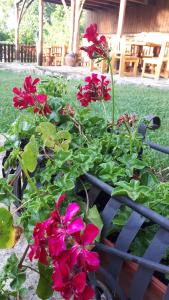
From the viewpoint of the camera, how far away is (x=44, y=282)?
785 mm

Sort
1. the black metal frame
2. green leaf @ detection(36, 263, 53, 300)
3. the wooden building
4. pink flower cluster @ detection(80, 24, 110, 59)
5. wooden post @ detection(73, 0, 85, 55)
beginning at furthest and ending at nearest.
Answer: the wooden building < wooden post @ detection(73, 0, 85, 55) < pink flower cluster @ detection(80, 24, 110, 59) < green leaf @ detection(36, 263, 53, 300) < the black metal frame

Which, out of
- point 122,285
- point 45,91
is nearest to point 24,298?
point 122,285

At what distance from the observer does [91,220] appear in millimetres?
747

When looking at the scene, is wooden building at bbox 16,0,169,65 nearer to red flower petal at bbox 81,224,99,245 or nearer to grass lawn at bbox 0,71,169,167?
grass lawn at bbox 0,71,169,167

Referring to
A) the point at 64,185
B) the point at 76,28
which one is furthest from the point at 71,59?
the point at 64,185

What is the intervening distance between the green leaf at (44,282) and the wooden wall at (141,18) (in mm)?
11938

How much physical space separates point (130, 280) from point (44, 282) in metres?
0.22

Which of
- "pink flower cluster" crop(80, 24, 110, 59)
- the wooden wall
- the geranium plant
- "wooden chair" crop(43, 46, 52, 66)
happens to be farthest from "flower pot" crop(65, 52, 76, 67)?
"pink flower cluster" crop(80, 24, 110, 59)

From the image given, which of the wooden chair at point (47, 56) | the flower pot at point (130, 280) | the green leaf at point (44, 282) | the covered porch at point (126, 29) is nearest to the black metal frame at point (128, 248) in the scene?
the flower pot at point (130, 280)

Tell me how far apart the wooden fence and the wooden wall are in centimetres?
362

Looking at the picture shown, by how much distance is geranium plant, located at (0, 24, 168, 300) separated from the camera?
22.8 inches

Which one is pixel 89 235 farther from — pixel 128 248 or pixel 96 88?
pixel 96 88

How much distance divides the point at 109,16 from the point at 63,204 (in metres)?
15.0

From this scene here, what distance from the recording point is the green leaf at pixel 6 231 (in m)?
0.76
